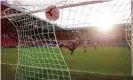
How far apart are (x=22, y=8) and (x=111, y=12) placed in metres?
1.68

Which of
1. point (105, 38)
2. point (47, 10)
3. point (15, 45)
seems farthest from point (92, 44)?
point (47, 10)

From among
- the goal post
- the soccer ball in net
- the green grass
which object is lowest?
the green grass

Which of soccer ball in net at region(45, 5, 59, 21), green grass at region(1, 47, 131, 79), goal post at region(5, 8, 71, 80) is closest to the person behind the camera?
soccer ball in net at region(45, 5, 59, 21)

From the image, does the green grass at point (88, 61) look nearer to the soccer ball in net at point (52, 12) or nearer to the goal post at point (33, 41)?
the goal post at point (33, 41)

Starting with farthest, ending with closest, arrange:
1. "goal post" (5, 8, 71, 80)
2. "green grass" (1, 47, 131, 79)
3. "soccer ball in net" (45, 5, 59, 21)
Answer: "green grass" (1, 47, 131, 79) < "goal post" (5, 8, 71, 80) < "soccer ball in net" (45, 5, 59, 21)

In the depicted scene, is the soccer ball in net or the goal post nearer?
the soccer ball in net

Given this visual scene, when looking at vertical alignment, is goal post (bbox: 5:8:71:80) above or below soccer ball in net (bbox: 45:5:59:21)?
below

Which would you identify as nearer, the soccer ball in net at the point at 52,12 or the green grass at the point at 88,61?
the soccer ball in net at the point at 52,12

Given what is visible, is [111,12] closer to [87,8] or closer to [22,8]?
[87,8]

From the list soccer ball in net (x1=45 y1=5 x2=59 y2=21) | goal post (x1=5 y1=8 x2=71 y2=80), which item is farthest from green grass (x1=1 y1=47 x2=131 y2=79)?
soccer ball in net (x1=45 y1=5 x2=59 y2=21)

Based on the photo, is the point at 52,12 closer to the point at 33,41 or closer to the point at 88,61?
the point at 33,41

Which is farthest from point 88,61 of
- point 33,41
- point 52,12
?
point 52,12

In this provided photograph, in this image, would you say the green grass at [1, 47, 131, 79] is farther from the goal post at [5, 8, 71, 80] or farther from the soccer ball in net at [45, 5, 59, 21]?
the soccer ball in net at [45, 5, 59, 21]

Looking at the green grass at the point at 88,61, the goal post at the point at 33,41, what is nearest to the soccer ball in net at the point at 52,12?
the goal post at the point at 33,41
